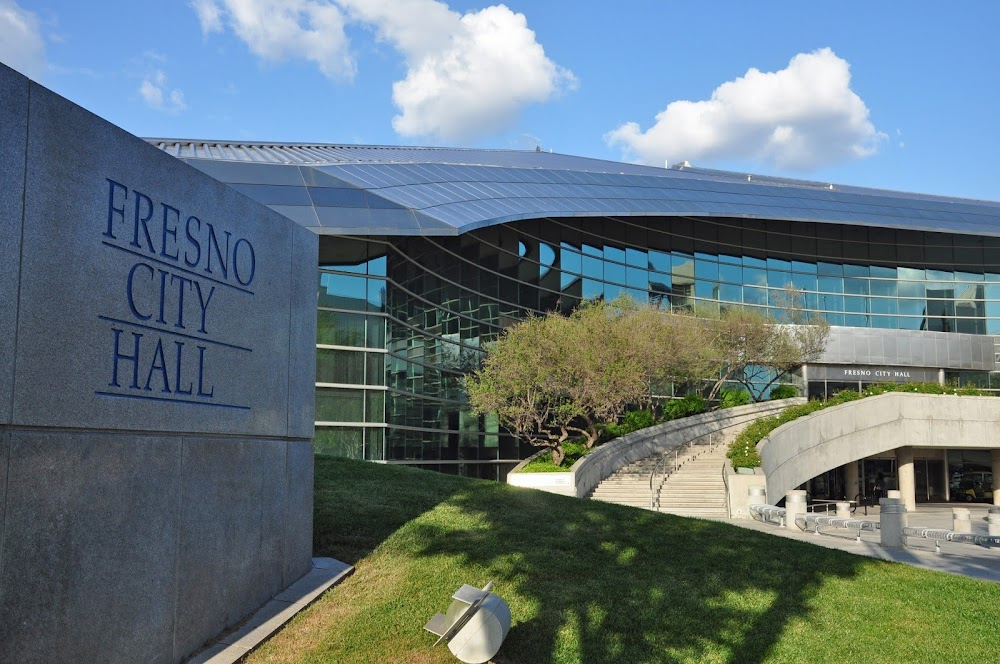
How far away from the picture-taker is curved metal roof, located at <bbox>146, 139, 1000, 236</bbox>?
969 inches

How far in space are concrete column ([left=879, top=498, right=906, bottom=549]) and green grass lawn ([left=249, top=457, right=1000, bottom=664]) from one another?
569cm

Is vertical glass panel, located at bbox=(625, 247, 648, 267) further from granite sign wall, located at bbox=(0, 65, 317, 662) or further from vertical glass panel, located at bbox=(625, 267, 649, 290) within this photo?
granite sign wall, located at bbox=(0, 65, 317, 662)

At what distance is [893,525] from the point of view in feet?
62.3

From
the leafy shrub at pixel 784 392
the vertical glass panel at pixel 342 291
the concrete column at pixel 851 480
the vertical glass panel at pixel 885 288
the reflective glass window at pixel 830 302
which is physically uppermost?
the vertical glass panel at pixel 885 288

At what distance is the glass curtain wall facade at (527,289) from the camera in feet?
84.4

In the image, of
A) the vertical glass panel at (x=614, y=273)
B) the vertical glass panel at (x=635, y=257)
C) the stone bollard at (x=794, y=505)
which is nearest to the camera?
the stone bollard at (x=794, y=505)

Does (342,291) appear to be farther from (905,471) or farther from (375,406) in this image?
(905,471)

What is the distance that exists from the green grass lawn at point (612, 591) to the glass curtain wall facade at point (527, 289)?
1123 centimetres

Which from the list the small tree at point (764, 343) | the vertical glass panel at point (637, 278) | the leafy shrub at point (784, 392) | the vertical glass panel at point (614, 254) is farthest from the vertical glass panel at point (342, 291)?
the leafy shrub at point (784, 392)

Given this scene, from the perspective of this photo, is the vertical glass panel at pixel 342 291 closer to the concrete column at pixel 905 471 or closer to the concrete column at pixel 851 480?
the concrete column at pixel 905 471

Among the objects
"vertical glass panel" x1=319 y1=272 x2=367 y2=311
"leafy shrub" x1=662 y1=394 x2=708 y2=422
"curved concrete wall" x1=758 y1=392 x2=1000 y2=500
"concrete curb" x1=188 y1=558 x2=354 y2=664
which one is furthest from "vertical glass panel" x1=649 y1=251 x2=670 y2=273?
"concrete curb" x1=188 y1=558 x2=354 y2=664

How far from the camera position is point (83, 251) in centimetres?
707

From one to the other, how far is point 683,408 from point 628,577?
28455 mm

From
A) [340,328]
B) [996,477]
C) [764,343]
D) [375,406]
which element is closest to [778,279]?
[764,343]
